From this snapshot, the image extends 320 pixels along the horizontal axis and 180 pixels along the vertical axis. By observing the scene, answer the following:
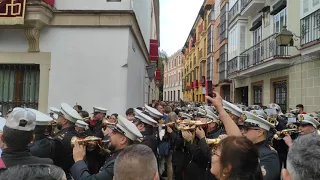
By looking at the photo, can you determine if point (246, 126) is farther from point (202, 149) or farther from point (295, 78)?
point (295, 78)

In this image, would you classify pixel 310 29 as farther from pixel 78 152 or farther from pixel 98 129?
pixel 78 152

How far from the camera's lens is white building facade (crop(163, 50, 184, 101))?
2648 inches

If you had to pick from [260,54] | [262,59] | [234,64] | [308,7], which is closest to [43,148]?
[308,7]

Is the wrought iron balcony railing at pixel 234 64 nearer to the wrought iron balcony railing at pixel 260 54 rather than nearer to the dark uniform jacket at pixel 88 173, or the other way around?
the wrought iron balcony railing at pixel 260 54

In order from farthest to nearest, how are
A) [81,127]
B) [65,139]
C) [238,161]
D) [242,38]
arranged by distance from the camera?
[242,38]
[81,127]
[65,139]
[238,161]

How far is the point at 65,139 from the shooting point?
13.8 feet

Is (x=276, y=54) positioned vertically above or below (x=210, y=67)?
below

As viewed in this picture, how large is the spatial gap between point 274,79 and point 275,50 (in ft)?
5.85

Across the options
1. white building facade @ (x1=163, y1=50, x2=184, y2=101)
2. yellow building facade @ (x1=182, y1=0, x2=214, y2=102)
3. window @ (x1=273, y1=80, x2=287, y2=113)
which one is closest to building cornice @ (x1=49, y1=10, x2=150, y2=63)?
window @ (x1=273, y1=80, x2=287, y2=113)

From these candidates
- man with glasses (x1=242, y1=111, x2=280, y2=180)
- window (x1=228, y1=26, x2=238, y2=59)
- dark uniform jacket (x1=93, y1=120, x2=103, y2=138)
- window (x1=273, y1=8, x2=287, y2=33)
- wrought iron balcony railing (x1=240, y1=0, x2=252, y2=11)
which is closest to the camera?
man with glasses (x1=242, y1=111, x2=280, y2=180)

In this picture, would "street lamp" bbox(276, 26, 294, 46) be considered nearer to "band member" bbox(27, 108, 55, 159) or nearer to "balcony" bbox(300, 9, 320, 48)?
"balcony" bbox(300, 9, 320, 48)

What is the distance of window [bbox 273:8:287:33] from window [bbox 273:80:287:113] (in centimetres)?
255

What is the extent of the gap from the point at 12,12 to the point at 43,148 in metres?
5.93

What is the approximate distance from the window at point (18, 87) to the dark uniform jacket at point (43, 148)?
18.9 ft
